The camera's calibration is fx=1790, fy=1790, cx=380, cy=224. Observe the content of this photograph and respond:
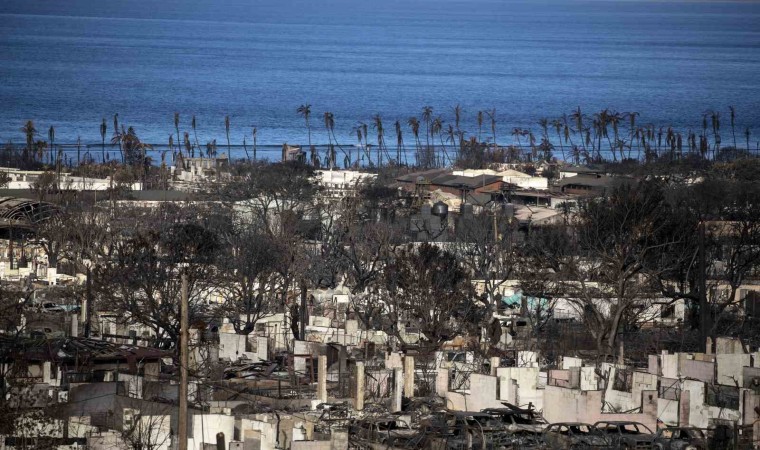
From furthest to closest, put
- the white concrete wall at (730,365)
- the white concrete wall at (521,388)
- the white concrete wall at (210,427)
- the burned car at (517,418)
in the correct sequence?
the white concrete wall at (730,365)
the white concrete wall at (521,388)
the burned car at (517,418)
the white concrete wall at (210,427)

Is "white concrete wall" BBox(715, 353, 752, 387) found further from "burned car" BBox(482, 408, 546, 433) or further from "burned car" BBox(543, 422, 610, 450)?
"burned car" BBox(543, 422, 610, 450)

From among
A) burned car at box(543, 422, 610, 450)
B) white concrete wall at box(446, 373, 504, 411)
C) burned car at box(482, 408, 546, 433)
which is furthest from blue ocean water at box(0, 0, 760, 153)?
burned car at box(543, 422, 610, 450)

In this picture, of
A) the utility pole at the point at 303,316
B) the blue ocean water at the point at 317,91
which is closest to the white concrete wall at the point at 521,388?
the utility pole at the point at 303,316

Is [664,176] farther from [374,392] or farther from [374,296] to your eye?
[374,392]

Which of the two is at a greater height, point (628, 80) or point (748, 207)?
point (628, 80)

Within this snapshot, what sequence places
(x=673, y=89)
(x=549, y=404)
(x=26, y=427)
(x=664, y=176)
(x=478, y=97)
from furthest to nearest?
(x=673, y=89) → (x=478, y=97) → (x=664, y=176) → (x=549, y=404) → (x=26, y=427)

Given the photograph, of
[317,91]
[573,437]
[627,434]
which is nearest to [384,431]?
[573,437]

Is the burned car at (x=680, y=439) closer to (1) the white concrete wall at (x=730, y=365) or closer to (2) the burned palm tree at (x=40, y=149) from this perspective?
(1) the white concrete wall at (x=730, y=365)

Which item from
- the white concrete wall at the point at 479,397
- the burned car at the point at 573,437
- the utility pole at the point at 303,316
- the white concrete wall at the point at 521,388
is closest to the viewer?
the burned car at the point at 573,437

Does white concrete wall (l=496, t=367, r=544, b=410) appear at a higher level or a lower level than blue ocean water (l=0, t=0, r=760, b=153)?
lower

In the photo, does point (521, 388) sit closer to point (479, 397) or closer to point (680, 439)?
point (479, 397)

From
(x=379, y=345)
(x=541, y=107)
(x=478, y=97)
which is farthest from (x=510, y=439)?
(x=478, y=97)
